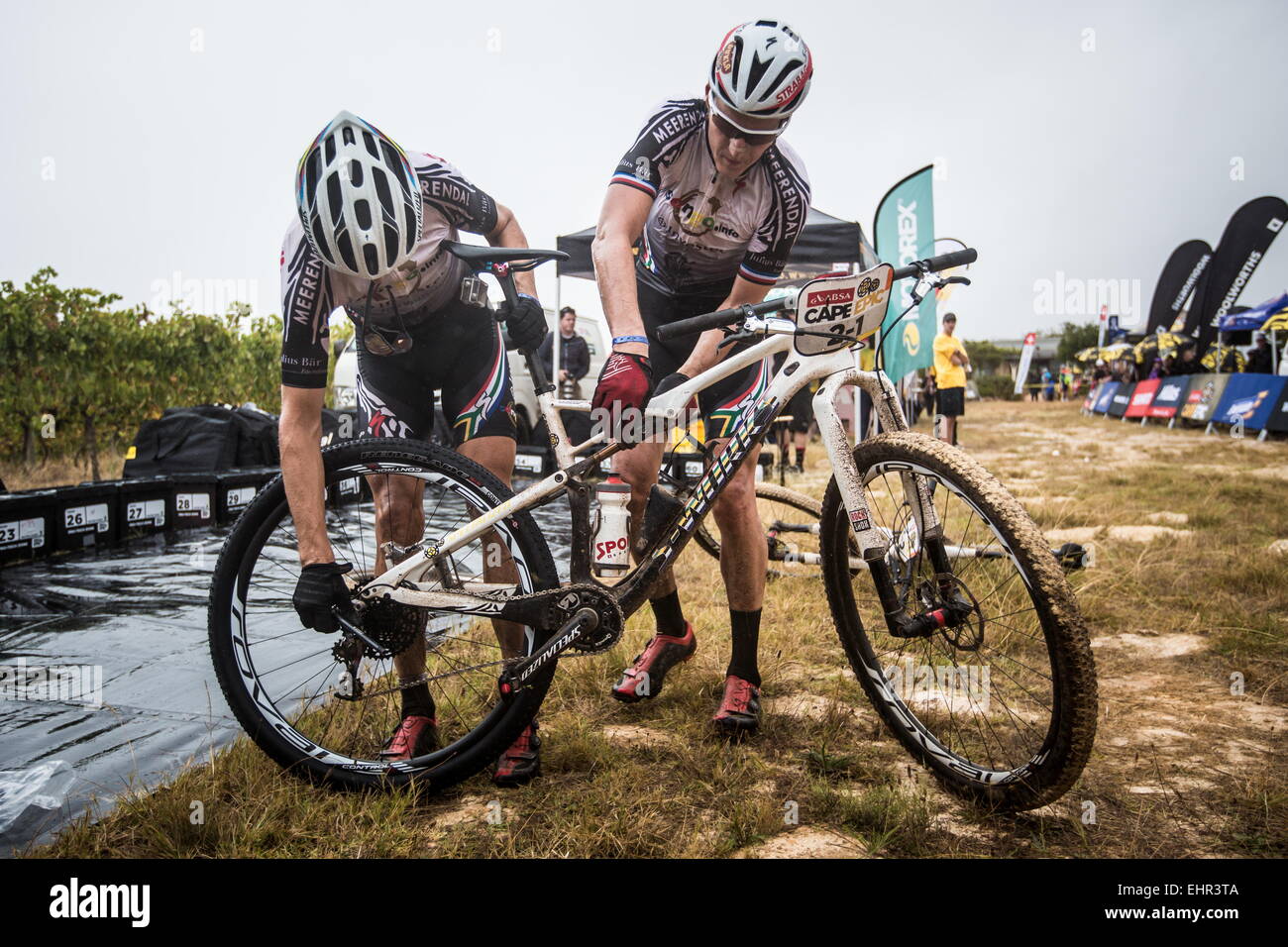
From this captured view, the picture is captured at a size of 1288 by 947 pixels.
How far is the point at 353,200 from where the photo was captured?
1.86 meters

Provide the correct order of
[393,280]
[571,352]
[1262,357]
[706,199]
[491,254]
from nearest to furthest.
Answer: [491,254] < [393,280] < [706,199] < [571,352] < [1262,357]

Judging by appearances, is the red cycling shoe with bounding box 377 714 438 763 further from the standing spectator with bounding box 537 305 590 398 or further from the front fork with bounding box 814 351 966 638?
the standing spectator with bounding box 537 305 590 398

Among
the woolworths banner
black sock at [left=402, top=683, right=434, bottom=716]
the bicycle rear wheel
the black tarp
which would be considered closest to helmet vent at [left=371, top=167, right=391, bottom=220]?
the bicycle rear wheel

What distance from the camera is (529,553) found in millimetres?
2039

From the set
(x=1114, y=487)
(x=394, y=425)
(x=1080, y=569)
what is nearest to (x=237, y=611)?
(x=394, y=425)

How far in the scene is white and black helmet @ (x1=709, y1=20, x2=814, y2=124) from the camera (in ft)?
6.70

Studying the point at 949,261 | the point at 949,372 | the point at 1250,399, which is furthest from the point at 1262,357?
the point at 949,261

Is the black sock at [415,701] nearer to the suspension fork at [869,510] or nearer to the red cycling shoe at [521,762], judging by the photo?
the red cycling shoe at [521,762]

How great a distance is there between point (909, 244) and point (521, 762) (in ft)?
29.5

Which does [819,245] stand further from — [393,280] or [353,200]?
[353,200]

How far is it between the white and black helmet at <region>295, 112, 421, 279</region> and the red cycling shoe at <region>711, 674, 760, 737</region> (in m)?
1.63
